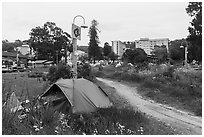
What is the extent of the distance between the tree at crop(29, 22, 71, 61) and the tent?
53.6m

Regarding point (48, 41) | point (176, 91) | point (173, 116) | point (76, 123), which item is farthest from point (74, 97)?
point (48, 41)

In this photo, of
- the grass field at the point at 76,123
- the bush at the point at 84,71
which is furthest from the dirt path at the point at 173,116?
the bush at the point at 84,71

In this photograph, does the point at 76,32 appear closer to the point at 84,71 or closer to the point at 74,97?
the point at 74,97

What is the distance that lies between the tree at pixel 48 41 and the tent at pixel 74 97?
53597 mm

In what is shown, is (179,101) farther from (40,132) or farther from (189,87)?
(40,132)

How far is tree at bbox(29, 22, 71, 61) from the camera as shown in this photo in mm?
61000

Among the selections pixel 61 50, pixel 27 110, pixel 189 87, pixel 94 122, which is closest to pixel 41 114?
pixel 27 110

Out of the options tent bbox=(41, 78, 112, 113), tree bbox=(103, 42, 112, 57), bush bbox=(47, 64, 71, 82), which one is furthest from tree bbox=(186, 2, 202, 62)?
tree bbox=(103, 42, 112, 57)

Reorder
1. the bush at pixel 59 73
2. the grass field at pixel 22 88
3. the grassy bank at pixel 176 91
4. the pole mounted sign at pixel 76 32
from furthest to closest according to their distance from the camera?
the bush at pixel 59 73 → the grassy bank at pixel 176 91 → the pole mounted sign at pixel 76 32 → the grass field at pixel 22 88

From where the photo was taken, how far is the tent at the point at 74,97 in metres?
6.41

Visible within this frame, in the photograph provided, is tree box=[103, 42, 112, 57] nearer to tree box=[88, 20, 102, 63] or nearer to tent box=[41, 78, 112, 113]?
tree box=[88, 20, 102, 63]

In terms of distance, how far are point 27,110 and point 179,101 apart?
6539mm

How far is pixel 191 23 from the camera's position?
105 feet

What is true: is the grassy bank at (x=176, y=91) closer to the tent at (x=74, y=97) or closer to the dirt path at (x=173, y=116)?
the dirt path at (x=173, y=116)
